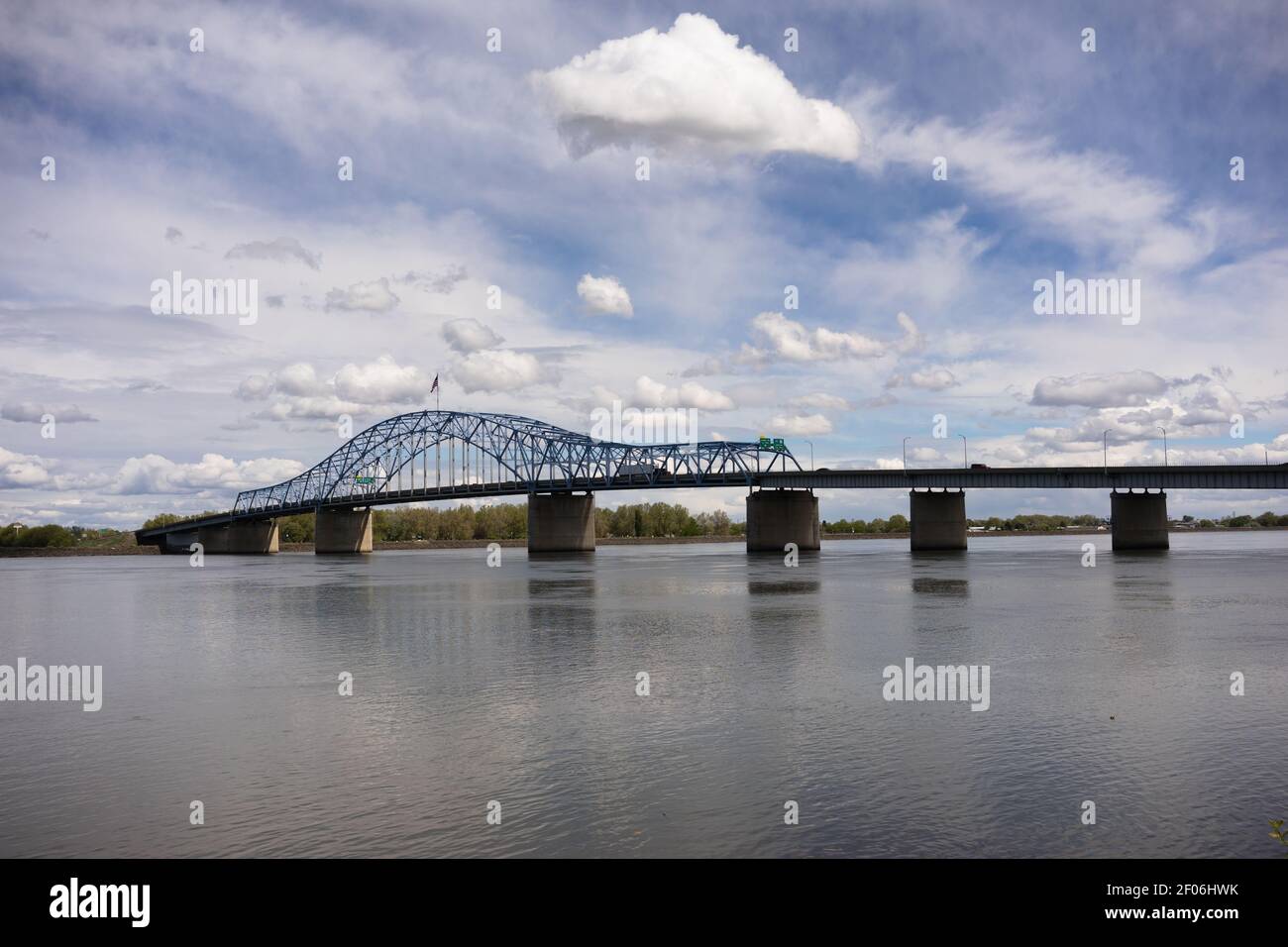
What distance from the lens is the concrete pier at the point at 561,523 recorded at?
15438 centimetres

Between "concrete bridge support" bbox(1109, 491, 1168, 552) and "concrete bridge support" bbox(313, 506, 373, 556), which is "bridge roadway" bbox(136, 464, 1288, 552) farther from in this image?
"concrete bridge support" bbox(313, 506, 373, 556)

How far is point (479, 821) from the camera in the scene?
45.6 feet

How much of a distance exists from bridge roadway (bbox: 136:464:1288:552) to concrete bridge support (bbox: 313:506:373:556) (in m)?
34.4

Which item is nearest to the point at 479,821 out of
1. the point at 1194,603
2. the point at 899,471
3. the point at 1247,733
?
the point at 1247,733

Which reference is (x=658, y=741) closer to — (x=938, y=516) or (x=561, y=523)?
(x=938, y=516)

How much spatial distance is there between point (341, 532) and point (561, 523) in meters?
60.5

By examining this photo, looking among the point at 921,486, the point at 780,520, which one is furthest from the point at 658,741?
the point at 780,520

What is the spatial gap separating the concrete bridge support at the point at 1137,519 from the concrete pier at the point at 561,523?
75.0 m

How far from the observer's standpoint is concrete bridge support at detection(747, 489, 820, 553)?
142 metres

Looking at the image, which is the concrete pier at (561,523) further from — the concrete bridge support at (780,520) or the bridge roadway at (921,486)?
the concrete bridge support at (780,520)

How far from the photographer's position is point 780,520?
467ft

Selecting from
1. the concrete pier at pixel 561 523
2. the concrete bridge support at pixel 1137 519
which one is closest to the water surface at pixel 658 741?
the concrete bridge support at pixel 1137 519
